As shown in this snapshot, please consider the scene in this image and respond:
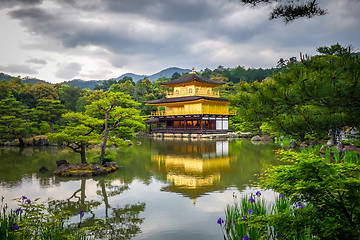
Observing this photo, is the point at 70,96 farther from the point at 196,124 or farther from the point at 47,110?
the point at 196,124

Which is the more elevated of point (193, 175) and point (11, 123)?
point (11, 123)

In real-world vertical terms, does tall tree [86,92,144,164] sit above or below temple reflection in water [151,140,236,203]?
above

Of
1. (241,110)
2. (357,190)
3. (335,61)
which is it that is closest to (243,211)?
(241,110)

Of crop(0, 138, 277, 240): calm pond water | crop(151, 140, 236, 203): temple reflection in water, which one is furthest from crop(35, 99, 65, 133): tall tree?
crop(151, 140, 236, 203): temple reflection in water

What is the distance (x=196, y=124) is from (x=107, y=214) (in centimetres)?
2866

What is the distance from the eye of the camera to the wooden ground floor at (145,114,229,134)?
32.1 m

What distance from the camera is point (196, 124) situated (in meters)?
34.1

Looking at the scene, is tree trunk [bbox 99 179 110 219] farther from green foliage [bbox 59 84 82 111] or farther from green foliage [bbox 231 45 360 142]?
green foliage [bbox 59 84 82 111]

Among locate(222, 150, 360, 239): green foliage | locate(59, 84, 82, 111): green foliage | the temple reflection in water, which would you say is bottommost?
the temple reflection in water

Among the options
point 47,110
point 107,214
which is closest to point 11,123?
point 47,110

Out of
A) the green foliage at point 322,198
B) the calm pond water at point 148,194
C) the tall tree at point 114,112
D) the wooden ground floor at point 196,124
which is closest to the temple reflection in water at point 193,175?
the calm pond water at point 148,194

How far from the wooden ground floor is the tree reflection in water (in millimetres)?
24255

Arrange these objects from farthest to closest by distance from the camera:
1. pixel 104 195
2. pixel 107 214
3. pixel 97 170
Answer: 1. pixel 97 170
2. pixel 104 195
3. pixel 107 214

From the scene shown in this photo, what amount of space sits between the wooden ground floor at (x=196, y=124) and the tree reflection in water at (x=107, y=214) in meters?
24.3
